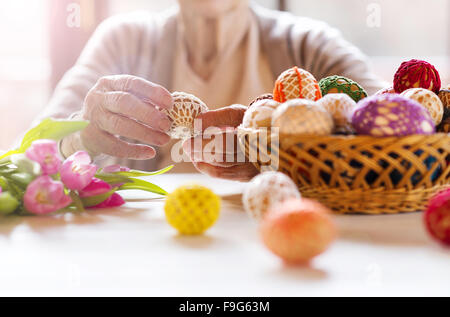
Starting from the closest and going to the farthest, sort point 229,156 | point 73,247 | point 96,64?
point 73,247 < point 229,156 < point 96,64

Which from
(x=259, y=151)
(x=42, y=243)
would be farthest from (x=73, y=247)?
(x=259, y=151)

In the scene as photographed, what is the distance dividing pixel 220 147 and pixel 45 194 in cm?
23

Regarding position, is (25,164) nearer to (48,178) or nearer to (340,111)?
(48,178)

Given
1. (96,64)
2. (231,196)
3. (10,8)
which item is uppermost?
(10,8)

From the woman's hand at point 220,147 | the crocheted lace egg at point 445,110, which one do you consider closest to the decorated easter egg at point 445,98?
the crocheted lace egg at point 445,110

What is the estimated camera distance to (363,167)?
461 millimetres

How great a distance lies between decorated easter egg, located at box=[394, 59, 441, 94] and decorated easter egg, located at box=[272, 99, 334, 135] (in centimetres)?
17

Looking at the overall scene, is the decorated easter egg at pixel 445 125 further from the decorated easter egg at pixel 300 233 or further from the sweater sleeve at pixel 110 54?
the sweater sleeve at pixel 110 54

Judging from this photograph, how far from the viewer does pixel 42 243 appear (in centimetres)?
42

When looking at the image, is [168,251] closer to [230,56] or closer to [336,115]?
[336,115]

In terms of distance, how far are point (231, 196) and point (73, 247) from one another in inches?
11.6

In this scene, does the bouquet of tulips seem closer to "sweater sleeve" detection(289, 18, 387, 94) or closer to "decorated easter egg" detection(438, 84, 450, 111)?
"decorated easter egg" detection(438, 84, 450, 111)

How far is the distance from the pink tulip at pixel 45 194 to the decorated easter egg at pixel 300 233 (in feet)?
0.79

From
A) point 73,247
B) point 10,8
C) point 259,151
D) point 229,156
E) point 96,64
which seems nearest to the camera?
point 73,247
